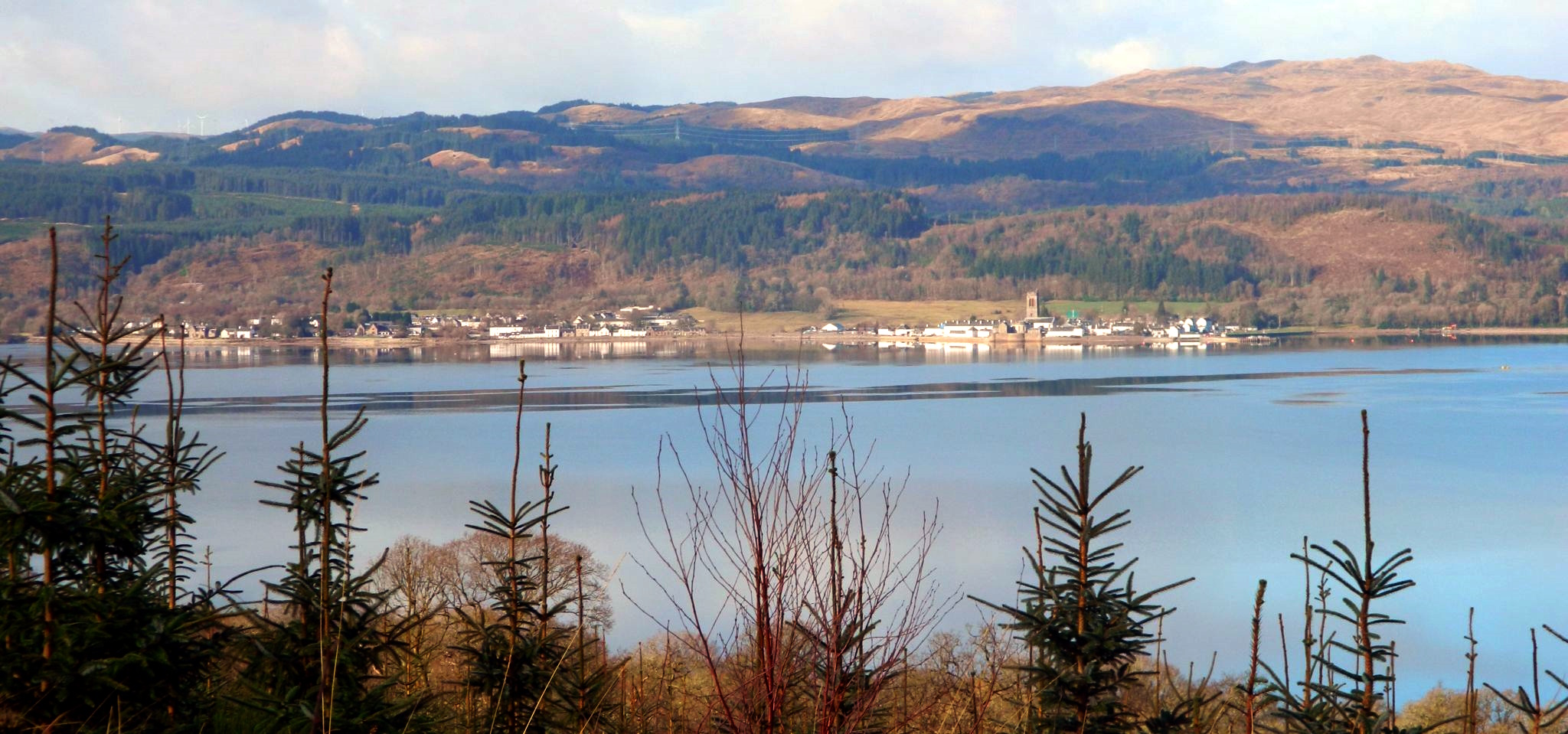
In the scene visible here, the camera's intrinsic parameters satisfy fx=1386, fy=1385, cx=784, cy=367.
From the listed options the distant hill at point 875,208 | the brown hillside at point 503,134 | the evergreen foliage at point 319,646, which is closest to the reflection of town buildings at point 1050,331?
the distant hill at point 875,208

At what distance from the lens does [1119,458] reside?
28.1m

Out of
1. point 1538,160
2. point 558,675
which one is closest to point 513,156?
point 1538,160

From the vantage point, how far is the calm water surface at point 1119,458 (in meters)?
16.6

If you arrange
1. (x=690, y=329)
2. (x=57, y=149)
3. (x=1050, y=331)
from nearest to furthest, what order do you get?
(x=1050, y=331) → (x=690, y=329) → (x=57, y=149)

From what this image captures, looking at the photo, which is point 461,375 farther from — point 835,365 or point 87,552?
point 87,552

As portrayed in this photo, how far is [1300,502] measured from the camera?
23.4 m

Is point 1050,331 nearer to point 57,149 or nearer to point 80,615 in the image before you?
point 80,615

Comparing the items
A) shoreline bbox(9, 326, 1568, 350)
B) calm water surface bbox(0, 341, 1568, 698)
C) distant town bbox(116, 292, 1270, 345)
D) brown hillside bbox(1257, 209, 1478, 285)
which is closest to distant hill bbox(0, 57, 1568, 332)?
brown hillside bbox(1257, 209, 1478, 285)

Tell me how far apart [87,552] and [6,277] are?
2973 inches

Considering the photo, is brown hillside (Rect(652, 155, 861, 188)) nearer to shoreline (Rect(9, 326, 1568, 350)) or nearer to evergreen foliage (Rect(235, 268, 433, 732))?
shoreline (Rect(9, 326, 1568, 350))

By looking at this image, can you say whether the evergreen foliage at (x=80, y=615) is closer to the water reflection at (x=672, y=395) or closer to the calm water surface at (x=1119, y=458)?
the calm water surface at (x=1119, y=458)

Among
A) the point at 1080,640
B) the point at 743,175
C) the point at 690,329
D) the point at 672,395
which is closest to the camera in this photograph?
the point at 1080,640

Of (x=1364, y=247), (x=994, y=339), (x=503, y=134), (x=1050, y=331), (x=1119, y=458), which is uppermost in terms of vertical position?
(x=503, y=134)

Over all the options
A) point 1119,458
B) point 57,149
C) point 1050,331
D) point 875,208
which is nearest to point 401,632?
point 1119,458
